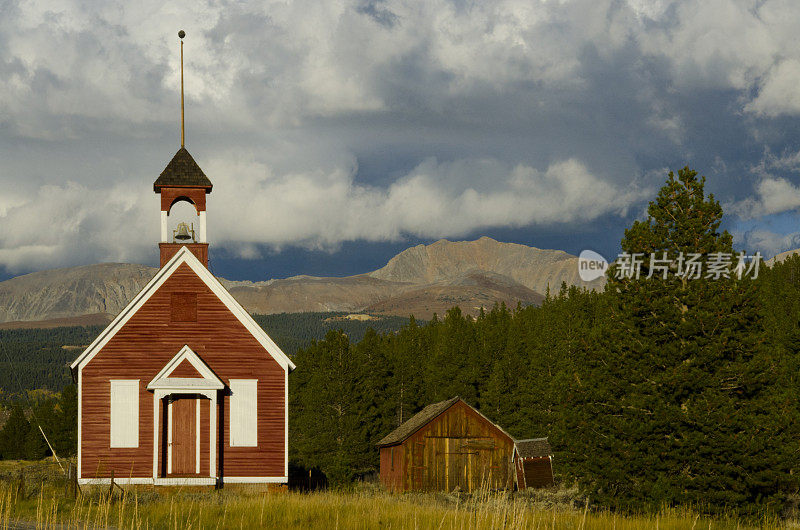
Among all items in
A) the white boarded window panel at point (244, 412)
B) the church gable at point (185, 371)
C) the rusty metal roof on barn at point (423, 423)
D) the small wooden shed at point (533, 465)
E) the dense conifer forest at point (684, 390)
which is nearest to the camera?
the dense conifer forest at point (684, 390)

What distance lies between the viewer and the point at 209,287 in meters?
34.5

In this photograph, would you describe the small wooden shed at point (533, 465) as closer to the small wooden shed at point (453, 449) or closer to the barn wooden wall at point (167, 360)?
the small wooden shed at point (453, 449)

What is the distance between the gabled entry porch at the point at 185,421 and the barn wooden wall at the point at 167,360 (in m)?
0.60

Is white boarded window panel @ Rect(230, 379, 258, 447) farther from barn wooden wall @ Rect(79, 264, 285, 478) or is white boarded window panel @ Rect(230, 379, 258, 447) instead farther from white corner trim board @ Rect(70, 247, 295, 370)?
white corner trim board @ Rect(70, 247, 295, 370)

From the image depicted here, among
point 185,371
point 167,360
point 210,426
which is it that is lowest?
point 210,426

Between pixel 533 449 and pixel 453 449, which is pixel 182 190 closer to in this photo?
pixel 453 449

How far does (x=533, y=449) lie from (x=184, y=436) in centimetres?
3550

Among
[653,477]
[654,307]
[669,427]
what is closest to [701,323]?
[654,307]

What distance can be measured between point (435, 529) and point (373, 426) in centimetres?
6318

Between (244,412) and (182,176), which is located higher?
(182,176)

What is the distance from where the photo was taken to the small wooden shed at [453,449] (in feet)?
188

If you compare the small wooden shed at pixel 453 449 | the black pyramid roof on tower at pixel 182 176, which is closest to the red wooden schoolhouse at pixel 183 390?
the black pyramid roof on tower at pixel 182 176

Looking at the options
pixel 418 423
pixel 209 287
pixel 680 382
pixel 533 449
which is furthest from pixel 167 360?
pixel 533 449

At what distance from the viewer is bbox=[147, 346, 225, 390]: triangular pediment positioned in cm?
3284
